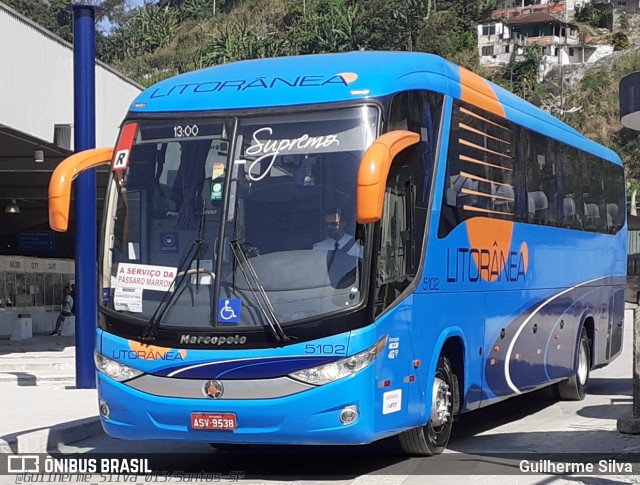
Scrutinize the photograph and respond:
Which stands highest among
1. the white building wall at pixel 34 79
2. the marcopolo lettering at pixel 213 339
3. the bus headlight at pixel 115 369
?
the white building wall at pixel 34 79

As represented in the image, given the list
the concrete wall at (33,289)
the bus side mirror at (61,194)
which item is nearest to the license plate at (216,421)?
the bus side mirror at (61,194)

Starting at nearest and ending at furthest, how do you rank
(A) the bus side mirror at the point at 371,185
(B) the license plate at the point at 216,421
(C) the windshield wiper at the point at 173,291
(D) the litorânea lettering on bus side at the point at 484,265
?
(A) the bus side mirror at the point at 371,185 < (B) the license plate at the point at 216,421 < (C) the windshield wiper at the point at 173,291 < (D) the litorânea lettering on bus side at the point at 484,265

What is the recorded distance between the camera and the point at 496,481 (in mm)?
9258

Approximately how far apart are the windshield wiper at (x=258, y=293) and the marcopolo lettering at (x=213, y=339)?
0.26 meters

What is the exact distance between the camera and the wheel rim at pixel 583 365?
1596 centimetres

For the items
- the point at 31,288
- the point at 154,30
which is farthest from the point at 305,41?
the point at 31,288

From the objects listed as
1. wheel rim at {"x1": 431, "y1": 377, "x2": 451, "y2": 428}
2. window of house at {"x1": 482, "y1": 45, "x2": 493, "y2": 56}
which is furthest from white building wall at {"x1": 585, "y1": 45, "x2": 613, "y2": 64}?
wheel rim at {"x1": 431, "y1": 377, "x2": 451, "y2": 428}

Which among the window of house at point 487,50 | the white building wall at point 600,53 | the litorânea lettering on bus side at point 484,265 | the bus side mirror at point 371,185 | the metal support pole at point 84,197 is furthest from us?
the white building wall at point 600,53

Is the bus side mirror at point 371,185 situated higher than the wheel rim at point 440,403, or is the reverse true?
the bus side mirror at point 371,185

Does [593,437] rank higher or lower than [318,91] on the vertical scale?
lower

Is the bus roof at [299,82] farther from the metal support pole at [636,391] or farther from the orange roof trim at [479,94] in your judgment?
the metal support pole at [636,391]

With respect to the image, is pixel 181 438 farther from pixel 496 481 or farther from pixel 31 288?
pixel 31 288

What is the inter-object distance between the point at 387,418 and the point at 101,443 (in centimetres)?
404

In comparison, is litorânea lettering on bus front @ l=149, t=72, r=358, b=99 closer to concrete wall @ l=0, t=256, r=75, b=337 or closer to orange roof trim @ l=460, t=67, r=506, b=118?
orange roof trim @ l=460, t=67, r=506, b=118
